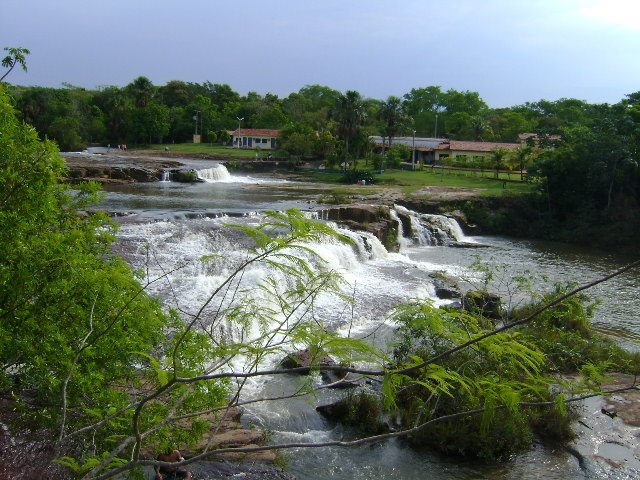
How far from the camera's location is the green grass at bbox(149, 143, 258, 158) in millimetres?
57188

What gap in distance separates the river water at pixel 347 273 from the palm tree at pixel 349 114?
34.4 feet

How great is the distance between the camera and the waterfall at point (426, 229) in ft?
95.0

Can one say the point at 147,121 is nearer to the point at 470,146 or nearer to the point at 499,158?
the point at 470,146

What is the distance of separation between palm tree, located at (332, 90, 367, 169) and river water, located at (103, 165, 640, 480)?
10.5 metres

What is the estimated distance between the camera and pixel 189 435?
6.70m

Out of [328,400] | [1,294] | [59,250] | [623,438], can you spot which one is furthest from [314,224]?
[623,438]

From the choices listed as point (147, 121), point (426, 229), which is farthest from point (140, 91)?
point (426, 229)

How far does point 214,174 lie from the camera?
139ft

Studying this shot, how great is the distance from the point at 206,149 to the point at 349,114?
1778 centimetres

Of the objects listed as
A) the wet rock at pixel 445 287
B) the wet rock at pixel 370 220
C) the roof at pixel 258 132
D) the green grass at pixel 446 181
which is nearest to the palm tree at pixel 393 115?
→ the green grass at pixel 446 181

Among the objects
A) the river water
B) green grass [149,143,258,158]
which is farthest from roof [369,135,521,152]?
the river water

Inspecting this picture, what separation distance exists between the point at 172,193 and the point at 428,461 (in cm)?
2529

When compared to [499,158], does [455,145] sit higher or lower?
higher

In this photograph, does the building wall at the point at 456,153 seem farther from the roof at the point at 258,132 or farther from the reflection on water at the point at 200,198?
the reflection on water at the point at 200,198
